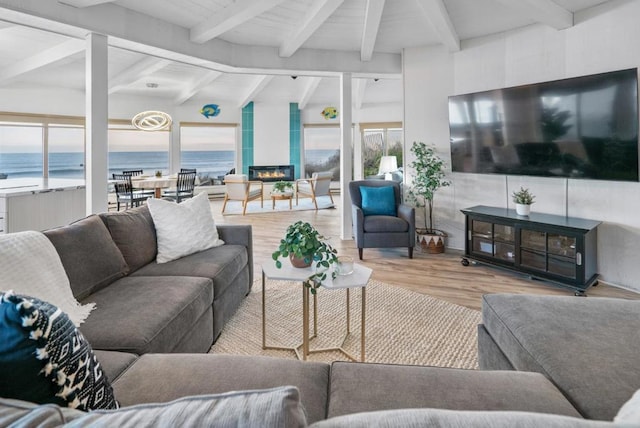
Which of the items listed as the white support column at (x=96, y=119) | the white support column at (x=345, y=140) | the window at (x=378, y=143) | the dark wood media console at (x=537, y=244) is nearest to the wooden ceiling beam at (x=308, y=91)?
the window at (x=378, y=143)

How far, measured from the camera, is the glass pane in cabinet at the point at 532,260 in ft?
12.1

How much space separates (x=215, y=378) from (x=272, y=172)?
909 centimetres

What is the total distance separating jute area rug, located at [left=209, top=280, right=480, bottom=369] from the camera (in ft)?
7.83

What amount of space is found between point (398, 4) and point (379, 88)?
4926mm

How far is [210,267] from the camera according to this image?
260 cm

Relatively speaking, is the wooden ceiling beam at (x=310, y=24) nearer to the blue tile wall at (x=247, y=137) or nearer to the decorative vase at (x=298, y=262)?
the decorative vase at (x=298, y=262)

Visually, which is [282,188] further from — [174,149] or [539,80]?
[539,80]

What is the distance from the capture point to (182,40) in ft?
14.4

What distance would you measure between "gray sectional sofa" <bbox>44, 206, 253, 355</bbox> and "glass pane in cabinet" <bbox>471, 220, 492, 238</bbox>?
2.65 m

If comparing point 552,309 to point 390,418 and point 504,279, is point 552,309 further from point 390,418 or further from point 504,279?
point 504,279

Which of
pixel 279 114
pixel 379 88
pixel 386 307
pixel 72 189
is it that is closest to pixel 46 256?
pixel 386 307

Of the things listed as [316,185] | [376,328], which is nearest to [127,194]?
[316,185]

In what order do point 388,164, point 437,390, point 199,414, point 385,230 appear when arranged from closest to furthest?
point 199,414 < point 437,390 < point 385,230 < point 388,164

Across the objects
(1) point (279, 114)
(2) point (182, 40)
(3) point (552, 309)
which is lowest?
(3) point (552, 309)
